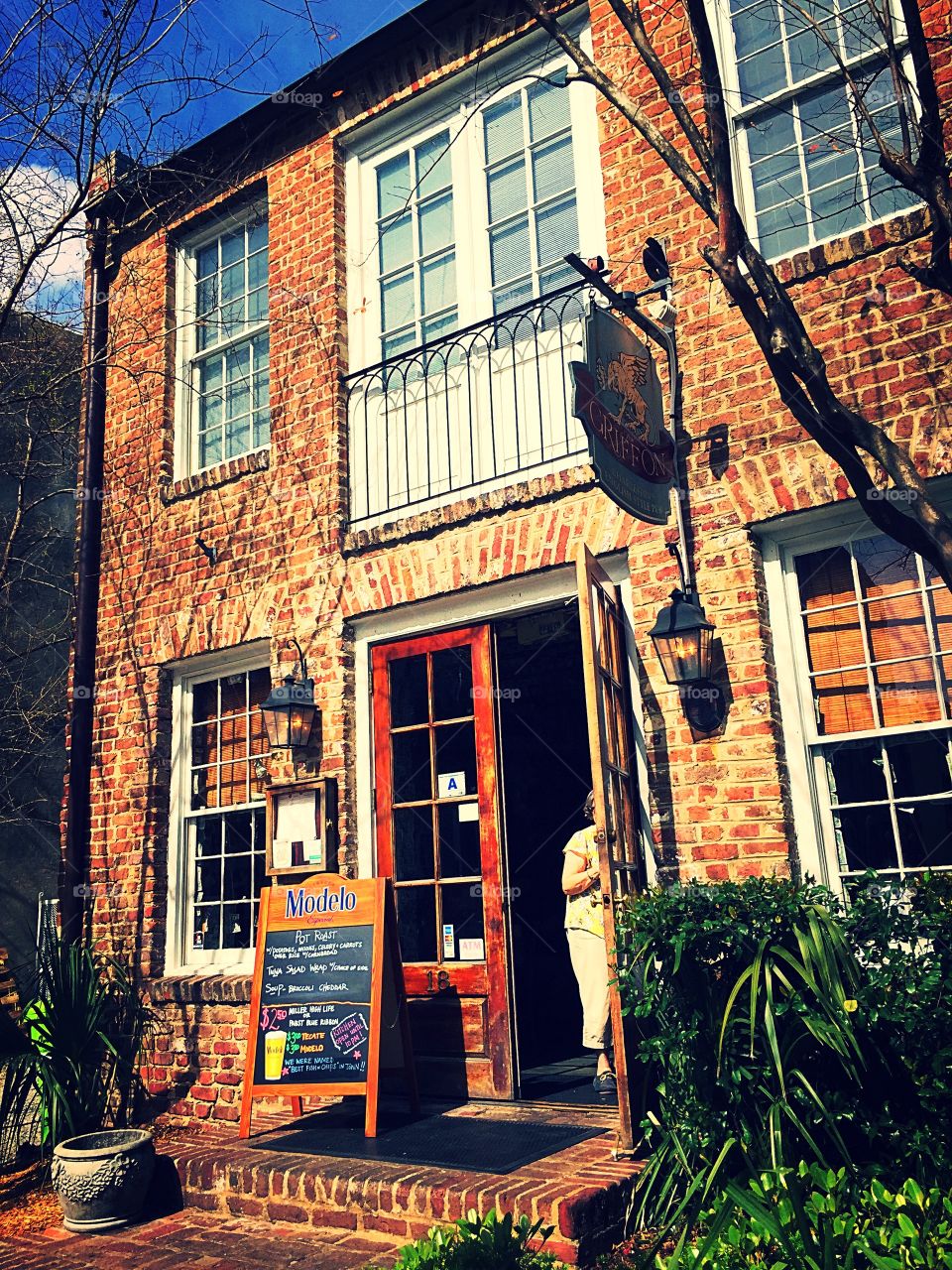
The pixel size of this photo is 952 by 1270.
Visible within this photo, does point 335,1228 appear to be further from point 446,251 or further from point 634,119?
point 446,251

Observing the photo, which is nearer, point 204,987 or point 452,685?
point 452,685

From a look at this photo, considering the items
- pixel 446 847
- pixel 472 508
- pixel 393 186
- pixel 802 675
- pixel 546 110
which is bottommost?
pixel 446 847

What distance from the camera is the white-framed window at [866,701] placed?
481cm

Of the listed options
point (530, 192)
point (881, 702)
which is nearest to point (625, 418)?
point (881, 702)

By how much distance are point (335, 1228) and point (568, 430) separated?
4.18 metres

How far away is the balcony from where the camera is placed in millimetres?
6281

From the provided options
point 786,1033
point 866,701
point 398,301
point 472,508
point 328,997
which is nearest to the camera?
point 786,1033

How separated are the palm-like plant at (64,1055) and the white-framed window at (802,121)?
18.7 ft

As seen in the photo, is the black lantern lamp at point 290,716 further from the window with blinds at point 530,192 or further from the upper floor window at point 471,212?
the window with blinds at point 530,192

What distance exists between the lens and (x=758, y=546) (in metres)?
5.42

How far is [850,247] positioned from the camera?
5.17 metres

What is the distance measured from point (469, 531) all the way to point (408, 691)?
113 centimetres

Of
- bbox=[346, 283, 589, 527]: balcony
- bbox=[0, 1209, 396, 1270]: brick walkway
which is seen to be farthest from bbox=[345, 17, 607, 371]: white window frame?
bbox=[0, 1209, 396, 1270]: brick walkway

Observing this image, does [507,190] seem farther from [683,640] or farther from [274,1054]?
[274,1054]
